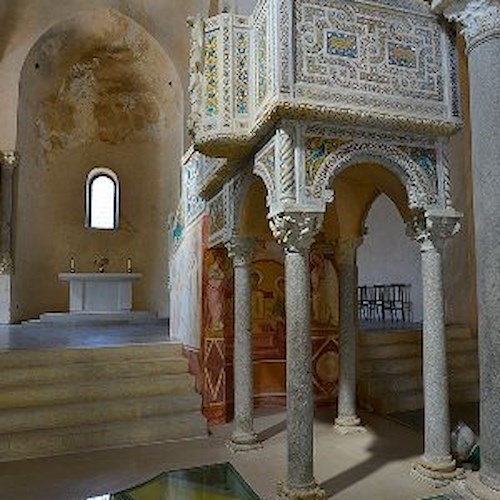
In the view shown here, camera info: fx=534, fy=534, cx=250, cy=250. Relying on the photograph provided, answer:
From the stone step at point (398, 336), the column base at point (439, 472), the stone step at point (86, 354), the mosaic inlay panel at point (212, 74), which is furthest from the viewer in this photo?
the stone step at point (398, 336)

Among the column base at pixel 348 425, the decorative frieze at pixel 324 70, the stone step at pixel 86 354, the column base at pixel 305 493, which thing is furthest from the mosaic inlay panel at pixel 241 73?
the column base at pixel 348 425

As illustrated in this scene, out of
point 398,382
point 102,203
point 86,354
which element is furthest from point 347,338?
point 102,203

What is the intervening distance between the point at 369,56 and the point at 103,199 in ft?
44.2

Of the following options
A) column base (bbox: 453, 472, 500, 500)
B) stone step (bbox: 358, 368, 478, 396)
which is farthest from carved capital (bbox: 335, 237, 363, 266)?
column base (bbox: 453, 472, 500, 500)

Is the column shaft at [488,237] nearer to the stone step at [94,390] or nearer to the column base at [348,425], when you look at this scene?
the column base at [348,425]

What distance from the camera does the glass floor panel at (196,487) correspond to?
16.7 ft

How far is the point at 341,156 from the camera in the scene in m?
5.23

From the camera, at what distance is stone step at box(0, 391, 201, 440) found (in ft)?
21.7

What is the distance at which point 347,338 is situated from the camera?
295 inches

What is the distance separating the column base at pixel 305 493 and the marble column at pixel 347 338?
2.52m

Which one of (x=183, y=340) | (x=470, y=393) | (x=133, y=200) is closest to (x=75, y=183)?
(x=133, y=200)

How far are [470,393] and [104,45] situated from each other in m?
13.6

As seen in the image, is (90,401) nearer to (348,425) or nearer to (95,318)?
(348,425)

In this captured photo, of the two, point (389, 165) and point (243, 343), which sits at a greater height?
point (389, 165)
